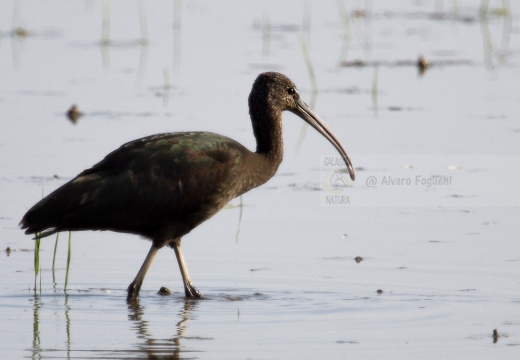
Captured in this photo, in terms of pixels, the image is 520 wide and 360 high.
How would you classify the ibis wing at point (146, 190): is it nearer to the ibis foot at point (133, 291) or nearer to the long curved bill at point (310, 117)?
the ibis foot at point (133, 291)

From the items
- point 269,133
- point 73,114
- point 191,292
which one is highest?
point 73,114

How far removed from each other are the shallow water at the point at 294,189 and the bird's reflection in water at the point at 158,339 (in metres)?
0.02

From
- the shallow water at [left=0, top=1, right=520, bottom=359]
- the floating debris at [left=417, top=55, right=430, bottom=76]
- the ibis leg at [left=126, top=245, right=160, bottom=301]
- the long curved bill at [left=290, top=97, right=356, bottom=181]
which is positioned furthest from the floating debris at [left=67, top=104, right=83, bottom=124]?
the ibis leg at [left=126, top=245, right=160, bottom=301]

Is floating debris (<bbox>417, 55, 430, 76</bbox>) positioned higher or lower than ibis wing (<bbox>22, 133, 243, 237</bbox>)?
higher

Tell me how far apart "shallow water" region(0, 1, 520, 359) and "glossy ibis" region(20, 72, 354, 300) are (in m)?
0.48

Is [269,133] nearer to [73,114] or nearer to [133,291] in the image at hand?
[133,291]

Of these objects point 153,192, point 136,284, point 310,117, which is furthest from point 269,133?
point 136,284

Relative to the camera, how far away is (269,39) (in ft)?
61.5

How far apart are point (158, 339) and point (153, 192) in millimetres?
1358

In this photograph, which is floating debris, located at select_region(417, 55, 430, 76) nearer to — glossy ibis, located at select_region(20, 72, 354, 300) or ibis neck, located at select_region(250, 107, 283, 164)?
ibis neck, located at select_region(250, 107, 283, 164)

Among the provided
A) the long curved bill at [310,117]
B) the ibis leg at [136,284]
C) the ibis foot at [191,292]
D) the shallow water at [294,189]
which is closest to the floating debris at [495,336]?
the shallow water at [294,189]

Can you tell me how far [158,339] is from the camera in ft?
26.4

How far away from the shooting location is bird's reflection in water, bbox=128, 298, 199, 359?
25.2ft

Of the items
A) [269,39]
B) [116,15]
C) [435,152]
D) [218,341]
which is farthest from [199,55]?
[218,341]
